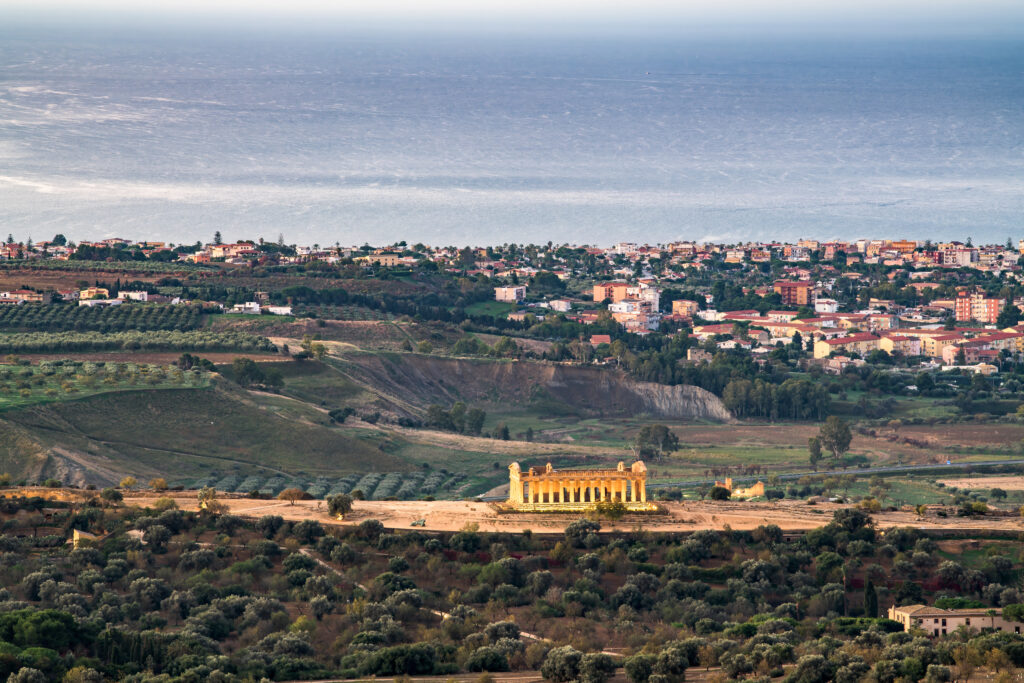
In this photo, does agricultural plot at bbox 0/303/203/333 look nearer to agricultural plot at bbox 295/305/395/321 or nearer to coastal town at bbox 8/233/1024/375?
coastal town at bbox 8/233/1024/375

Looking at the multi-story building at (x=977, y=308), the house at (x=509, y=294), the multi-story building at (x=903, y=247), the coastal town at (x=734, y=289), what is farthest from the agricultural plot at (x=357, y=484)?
the multi-story building at (x=903, y=247)

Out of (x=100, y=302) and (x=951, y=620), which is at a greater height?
(x=100, y=302)

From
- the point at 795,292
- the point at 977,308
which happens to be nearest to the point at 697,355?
the point at 977,308

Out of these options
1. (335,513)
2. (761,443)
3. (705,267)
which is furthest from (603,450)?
(705,267)

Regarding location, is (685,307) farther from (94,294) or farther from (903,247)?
(94,294)

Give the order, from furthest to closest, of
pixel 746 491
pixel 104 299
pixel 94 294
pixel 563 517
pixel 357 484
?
pixel 94 294 < pixel 104 299 < pixel 357 484 < pixel 746 491 < pixel 563 517

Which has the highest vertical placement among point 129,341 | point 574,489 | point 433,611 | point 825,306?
point 825,306

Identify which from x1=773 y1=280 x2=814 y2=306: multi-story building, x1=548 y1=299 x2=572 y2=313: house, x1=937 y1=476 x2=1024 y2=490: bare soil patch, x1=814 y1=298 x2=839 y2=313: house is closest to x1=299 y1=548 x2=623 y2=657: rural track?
x1=937 y1=476 x2=1024 y2=490: bare soil patch

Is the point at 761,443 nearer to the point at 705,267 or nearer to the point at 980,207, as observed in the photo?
the point at 705,267
